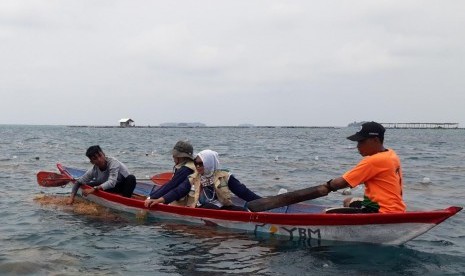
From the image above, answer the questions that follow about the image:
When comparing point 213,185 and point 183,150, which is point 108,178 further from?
point 213,185

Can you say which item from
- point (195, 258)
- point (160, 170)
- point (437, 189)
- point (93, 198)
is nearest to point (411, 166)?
point (437, 189)

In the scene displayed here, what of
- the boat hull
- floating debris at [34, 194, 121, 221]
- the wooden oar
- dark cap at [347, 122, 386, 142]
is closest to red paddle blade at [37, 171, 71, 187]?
floating debris at [34, 194, 121, 221]

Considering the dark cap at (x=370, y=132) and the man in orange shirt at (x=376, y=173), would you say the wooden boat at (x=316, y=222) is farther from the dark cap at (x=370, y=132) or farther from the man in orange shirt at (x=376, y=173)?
the dark cap at (x=370, y=132)

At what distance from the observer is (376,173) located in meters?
7.69

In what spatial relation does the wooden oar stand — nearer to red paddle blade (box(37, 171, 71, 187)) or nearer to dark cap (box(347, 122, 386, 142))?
dark cap (box(347, 122, 386, 142))

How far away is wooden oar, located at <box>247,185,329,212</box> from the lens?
8.02 metres

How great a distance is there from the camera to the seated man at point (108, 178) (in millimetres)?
12156

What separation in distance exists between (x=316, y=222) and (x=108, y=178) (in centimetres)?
586

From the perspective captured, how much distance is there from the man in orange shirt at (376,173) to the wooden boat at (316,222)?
0.32 m

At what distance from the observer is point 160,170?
23688mm

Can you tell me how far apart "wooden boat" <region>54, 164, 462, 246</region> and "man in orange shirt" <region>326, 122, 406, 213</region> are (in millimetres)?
316

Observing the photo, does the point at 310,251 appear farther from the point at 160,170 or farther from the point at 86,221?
the point at 160,170

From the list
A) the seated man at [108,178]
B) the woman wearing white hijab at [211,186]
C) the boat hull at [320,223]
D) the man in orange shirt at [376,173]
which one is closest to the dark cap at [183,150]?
the woman wearing white hijab at [211,186]

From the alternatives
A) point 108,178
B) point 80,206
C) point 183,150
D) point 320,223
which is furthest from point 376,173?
point 80,206
